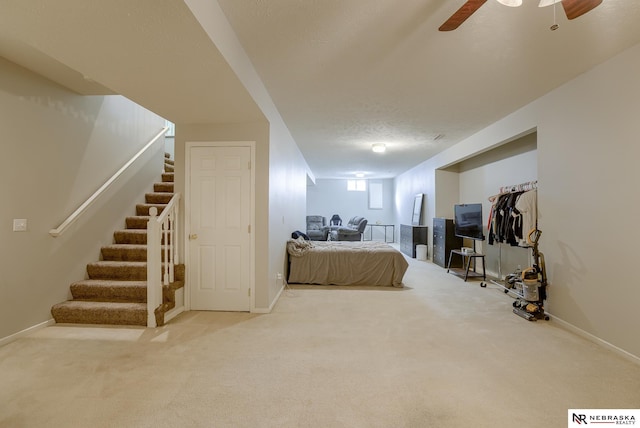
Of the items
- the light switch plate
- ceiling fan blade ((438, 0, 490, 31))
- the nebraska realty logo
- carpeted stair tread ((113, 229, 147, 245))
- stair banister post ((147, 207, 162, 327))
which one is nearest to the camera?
ceiling fan blade ((438, 0, 490, 31))

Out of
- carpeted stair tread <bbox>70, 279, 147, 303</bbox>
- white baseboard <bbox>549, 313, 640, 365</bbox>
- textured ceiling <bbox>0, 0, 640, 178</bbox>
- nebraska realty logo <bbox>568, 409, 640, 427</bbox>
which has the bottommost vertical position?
nebraska realty logo <bbox>568, 409, 640, 427</bbox>

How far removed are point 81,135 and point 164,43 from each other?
2363mm

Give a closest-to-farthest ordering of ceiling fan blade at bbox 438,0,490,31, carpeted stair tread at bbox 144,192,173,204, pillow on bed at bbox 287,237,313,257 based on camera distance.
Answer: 1. ceiling fan blade at bbox 438,0,490,31
2. carpeted stair tread at bbox 144,192,173,204
3. pillow on bed at bbox 287,237,313,257

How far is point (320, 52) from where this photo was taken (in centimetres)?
238

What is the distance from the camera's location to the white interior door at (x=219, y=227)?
342 cm

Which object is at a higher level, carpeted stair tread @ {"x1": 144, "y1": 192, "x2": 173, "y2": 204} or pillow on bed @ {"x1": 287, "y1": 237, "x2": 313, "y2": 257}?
carpeted stair tread @ {"x1": 144, "y1": 192, "x2": 173, "y2": 204}

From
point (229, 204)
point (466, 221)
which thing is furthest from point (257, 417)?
point (466, 221)

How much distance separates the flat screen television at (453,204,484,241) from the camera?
16.1 ft

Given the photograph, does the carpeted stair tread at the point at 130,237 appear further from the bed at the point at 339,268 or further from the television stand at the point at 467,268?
the television stand at the point at 467,268

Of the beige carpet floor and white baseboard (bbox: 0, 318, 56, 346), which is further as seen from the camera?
white baseboard (bbox: 0, 318, 56, 346)

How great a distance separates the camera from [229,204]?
11.3 ft

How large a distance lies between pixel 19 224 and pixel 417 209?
7.65 meters

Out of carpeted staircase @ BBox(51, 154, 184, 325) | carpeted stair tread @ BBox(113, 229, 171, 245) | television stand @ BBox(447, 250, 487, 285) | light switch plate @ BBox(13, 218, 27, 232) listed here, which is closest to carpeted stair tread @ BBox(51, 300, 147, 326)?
carpeted staircase @ BBox(51, 154, 184, 325)

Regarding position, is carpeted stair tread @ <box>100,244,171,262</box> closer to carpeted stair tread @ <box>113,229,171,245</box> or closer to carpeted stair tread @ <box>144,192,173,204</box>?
carpeted stair tread @ <box>113,229,171,245</box>
